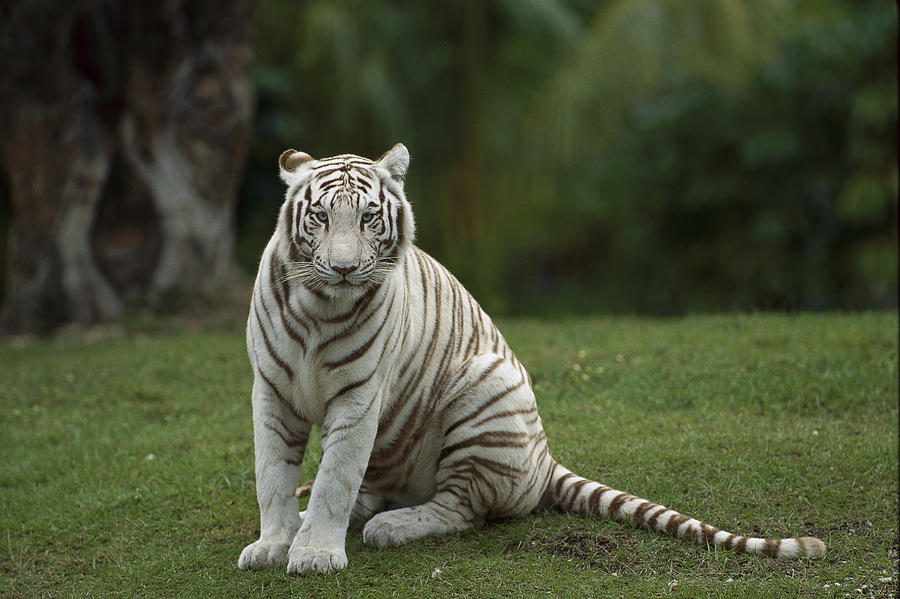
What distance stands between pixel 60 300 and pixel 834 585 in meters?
8.39

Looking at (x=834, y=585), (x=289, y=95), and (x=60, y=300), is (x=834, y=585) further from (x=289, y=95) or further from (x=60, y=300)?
(x=289, y=95)

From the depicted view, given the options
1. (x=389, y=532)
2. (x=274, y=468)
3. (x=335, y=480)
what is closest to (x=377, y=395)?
(x=335, y=480)

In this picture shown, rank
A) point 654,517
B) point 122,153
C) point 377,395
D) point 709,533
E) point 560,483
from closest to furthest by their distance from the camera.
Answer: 1. point 377,395
2. point 709,533
3. point 654,517
4. point 560,483
5. point 122,153

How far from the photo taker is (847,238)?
15336mm

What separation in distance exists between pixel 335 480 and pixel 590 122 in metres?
12.3

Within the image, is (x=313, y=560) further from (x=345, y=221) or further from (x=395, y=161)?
(x=395, y=161)

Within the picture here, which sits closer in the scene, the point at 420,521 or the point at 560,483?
the point at 420,521

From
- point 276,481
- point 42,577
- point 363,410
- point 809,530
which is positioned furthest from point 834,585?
point 42,577

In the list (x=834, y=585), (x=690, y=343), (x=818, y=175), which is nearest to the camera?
(x=834, y=585)

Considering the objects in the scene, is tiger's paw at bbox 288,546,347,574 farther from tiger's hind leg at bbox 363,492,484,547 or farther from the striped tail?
the striped tail

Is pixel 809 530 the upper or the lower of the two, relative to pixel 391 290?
lower

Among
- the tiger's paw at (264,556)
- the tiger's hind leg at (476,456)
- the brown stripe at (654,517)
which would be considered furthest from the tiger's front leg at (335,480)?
the brown stripe at (654,517)

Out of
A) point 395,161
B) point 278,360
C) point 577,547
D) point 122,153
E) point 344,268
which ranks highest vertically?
point 122,153

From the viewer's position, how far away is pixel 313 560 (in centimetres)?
412
